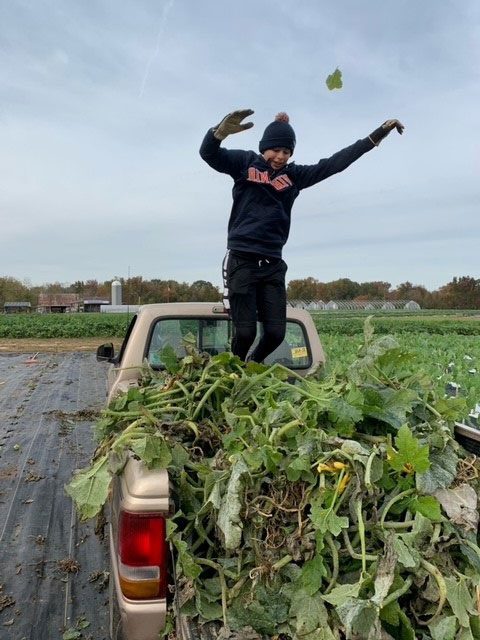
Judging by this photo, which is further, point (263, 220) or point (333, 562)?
point (263, 220)

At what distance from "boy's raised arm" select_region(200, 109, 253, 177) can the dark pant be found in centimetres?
57

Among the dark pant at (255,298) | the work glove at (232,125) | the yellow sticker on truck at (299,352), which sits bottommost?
the yellow sticker on truck at (299,352)

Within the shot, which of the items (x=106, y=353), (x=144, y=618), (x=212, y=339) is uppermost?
(x=212, y=339)

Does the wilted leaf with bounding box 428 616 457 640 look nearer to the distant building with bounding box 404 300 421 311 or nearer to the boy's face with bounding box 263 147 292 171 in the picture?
the boy's face with bounding box 263 147 292 171

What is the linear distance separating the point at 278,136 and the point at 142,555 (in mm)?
2706

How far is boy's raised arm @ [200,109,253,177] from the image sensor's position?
3319mm

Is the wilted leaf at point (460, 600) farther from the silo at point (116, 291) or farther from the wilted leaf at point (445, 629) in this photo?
the silo at point (116, 291)

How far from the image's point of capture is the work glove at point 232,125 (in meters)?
3.28

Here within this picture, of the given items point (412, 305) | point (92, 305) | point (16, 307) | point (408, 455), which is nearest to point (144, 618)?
point (408, 455)

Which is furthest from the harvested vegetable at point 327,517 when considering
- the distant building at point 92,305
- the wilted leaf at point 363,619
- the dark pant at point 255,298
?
→ the distant building at point 92,305

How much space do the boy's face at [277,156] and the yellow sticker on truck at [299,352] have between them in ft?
4.56

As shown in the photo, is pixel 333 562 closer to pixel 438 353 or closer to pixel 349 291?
pixel 438 353

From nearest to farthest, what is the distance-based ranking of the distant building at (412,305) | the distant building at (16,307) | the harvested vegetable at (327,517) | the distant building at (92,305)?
the harvested vegetable at (327,517) → the distant building at (16,307) → the distant building at (92,305) → the distant building at (412,305)

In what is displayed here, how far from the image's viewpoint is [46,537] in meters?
4.11
